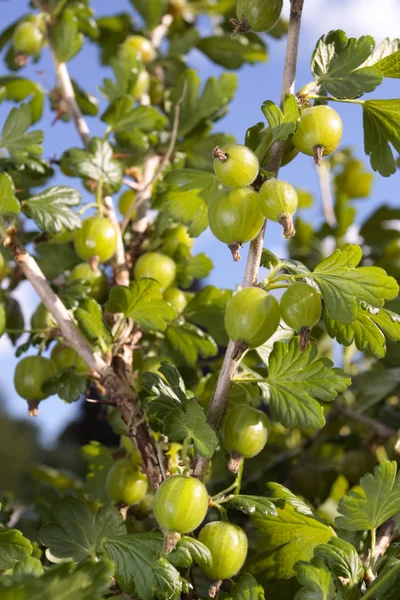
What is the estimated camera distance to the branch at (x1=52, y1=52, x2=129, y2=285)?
79 cm

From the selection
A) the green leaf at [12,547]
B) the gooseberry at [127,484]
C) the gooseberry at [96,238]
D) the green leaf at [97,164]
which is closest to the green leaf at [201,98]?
the green leaf at [97,164]

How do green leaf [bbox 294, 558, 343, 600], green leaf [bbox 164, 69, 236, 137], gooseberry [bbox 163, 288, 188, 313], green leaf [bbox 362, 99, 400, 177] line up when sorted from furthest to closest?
green leaf [bbox 164, 69, 236, 137] < gooseberry [bbox 163, 288, 188, 313] < green leaf [bbox 362, 99, 400, 177] < green leaf [bbox 294, 558, 343, 600]

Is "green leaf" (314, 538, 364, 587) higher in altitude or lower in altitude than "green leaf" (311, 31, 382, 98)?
lower

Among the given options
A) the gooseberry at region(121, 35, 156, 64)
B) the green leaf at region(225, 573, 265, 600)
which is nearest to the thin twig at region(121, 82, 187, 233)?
the gooseberry at region(121, 35, 156, 64)

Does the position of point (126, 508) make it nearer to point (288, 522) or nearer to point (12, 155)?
point (288, 522)

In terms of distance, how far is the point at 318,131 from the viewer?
1.72ft

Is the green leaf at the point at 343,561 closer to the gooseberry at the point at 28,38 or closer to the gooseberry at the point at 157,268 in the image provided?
the gooseberry at the point at 157,268

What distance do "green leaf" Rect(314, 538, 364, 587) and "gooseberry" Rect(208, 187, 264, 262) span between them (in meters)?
0.23

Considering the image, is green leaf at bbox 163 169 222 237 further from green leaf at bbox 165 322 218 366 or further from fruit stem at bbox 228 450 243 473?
fruit stem at bbox 228 450 243 473

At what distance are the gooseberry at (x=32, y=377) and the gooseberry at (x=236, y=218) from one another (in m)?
0.26

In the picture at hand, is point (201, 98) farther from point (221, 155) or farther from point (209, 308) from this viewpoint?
point (221, 155)

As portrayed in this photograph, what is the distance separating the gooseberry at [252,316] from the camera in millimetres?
512

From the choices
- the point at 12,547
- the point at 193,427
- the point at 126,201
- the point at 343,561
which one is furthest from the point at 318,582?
the point at 126,201

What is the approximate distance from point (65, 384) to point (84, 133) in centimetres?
40
